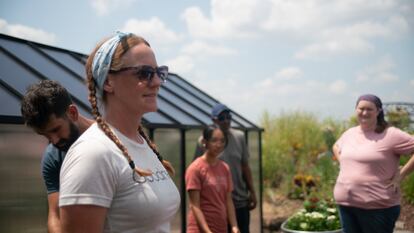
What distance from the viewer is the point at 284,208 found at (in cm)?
969

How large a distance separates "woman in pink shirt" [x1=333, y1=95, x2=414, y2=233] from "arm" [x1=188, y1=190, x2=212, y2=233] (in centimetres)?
141

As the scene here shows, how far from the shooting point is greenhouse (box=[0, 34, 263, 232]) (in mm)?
2924

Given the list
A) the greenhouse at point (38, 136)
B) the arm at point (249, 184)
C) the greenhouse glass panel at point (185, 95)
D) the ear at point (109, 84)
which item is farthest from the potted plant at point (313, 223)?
the ear at point (109, 84)

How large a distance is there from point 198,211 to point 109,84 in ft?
6.91

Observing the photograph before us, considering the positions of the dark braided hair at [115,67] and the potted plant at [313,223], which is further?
the potted plant at [313,223]

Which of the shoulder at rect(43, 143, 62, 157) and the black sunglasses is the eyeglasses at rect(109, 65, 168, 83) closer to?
the shoulder at rect(43, 143, 62, 157)

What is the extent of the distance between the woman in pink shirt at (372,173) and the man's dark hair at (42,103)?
281cm

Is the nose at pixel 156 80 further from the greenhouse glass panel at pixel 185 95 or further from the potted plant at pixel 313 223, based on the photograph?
the greenhouse glass panel at pixel 185 95

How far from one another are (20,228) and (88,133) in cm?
196

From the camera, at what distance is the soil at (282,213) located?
24.2ft

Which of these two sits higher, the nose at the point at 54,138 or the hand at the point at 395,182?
the nose at the point at 54,138

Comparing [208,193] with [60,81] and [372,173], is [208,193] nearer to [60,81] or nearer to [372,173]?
[372,173]

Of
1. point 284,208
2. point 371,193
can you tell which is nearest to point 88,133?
point 371,193

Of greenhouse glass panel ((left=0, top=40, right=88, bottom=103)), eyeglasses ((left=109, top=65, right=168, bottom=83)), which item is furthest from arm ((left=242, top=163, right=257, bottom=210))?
eyeglasses ((left=109, top=65, right=168, bottom=83))
